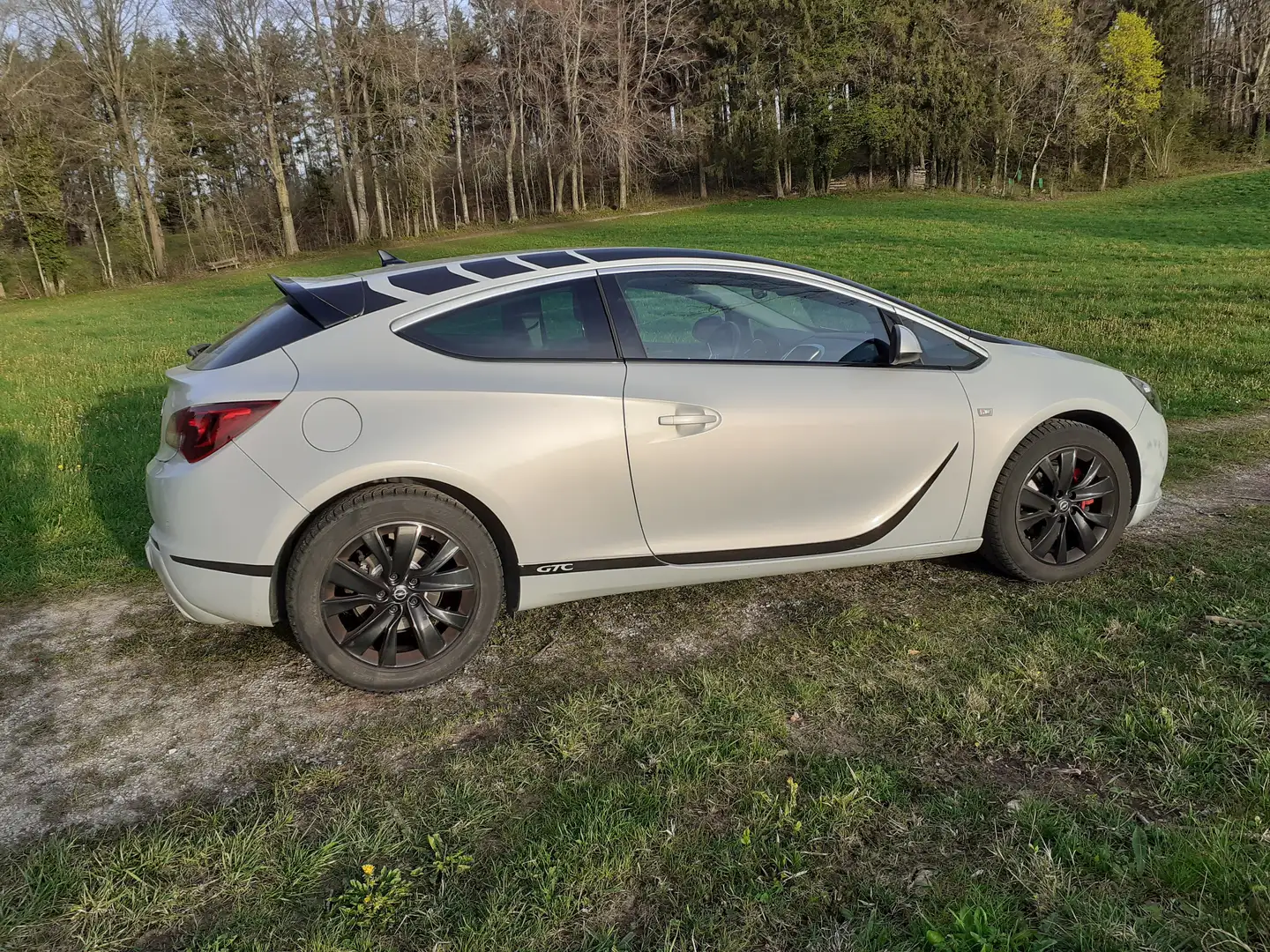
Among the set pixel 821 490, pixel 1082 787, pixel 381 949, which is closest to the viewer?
pixel 381 949

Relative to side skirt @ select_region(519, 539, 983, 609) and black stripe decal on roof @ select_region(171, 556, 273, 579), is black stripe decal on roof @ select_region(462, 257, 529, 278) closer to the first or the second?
side skirt @ select_region(519, 539, 983, 609)

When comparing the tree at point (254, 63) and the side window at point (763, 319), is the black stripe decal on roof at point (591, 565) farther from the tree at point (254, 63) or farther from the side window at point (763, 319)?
the tree at point (254, 63)

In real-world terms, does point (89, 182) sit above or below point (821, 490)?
above

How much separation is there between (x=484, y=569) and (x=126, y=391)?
8038mm

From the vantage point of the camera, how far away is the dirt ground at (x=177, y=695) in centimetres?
278

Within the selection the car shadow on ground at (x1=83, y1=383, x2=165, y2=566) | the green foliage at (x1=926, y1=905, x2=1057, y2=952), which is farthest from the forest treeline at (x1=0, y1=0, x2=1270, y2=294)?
the green foliage at (x1=926, y1=905, x2=1057, y2=952)

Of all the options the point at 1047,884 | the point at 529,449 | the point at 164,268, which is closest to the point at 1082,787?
the point at 1047,884

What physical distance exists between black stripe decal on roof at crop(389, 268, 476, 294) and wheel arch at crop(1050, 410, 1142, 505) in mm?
2871

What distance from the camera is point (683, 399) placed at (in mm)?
3395

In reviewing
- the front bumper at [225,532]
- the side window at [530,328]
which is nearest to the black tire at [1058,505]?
the side window at [530,328]

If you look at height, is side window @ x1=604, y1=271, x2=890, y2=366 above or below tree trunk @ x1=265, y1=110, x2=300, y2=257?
below

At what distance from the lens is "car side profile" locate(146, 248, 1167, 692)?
3129 mm

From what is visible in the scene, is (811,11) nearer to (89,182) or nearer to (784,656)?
(89,182)

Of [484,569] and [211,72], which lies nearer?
[484,569]
